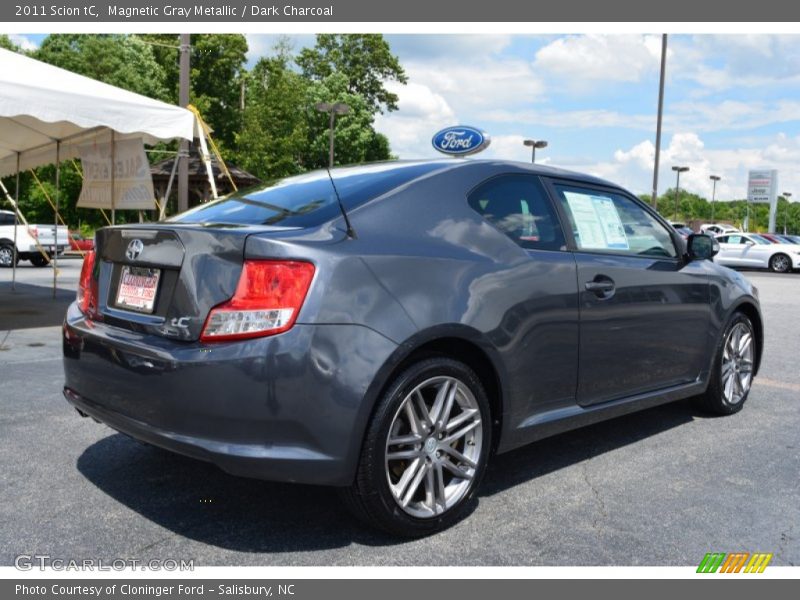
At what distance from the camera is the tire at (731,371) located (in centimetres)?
508

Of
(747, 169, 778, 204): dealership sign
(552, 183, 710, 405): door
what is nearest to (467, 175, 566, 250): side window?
(552, 183, 710, 405): door

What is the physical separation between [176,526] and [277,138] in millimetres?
38663

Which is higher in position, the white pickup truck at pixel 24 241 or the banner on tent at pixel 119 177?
the banner on tent at pixel 119 177

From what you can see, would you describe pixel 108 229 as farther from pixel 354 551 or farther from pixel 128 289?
pixel 354 551

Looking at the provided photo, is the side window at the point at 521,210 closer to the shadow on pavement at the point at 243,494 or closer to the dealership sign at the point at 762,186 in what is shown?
the shadow on pavement at the point at 243,494

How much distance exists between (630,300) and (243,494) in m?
2.21

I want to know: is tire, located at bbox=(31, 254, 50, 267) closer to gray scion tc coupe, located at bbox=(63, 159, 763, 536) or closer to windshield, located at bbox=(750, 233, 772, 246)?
gray scion tc coupe, located at bbox=(63, 159, 763, 536)

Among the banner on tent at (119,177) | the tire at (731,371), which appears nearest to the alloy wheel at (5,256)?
the banner on tent at (119,177)

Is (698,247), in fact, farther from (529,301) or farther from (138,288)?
(138,288)

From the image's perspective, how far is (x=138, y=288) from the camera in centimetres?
314

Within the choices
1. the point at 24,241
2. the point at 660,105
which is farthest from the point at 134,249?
the point at 660,105

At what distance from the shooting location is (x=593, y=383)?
3.88 m

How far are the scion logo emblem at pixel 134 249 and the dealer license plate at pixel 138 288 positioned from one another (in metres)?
0.05

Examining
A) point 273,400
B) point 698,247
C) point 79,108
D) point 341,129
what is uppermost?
point 341,129
